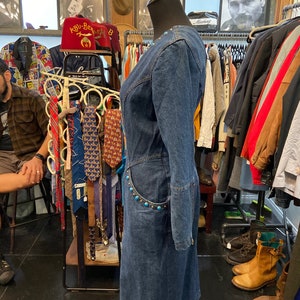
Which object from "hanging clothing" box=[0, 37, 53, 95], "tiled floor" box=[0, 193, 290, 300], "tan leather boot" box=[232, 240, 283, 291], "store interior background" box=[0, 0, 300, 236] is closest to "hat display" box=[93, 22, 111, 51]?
"hanging clothing" box=[0, 37, 53, 95]

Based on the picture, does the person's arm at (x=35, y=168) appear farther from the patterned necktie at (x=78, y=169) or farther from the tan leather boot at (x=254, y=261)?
the tan leather boot at (x=254, y=261)

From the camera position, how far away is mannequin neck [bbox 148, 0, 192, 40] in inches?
37.2

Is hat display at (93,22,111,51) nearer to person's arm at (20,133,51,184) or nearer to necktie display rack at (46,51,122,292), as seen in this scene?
necktie display rack at (46,51,122,292)

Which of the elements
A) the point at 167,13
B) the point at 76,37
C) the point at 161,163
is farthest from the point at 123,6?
the point at 161,163

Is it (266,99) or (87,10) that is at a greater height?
(87,10)

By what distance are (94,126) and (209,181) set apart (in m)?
1.28

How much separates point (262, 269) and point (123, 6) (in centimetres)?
243

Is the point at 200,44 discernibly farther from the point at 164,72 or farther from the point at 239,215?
the point at 239,215

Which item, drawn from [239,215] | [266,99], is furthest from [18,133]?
[239,215]

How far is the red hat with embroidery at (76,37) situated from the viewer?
167 cm

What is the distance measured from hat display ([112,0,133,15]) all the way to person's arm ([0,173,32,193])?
5.86 feet

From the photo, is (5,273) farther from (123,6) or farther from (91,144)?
(123,6)

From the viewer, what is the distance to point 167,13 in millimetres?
947

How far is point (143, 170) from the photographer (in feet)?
3.06
